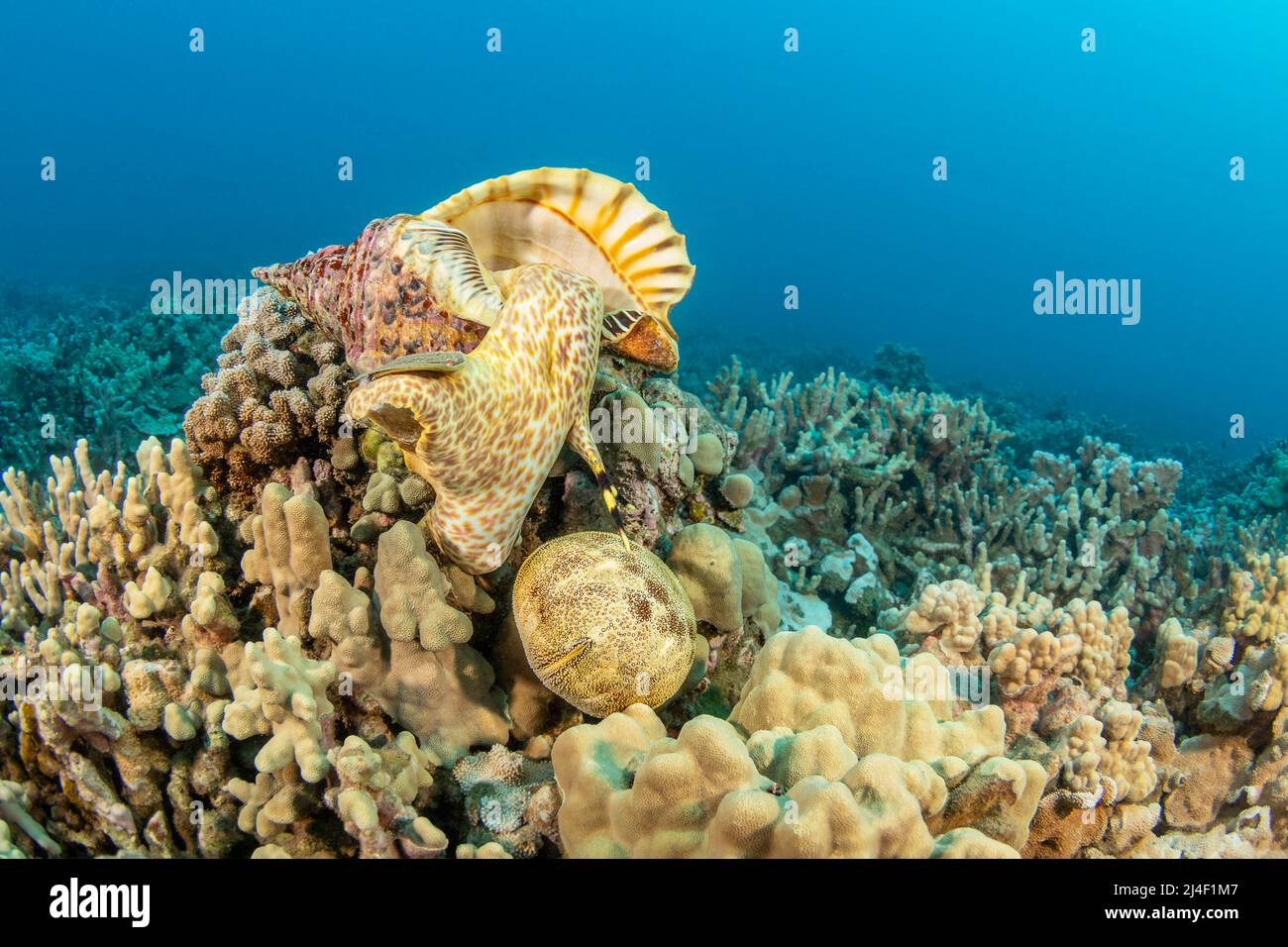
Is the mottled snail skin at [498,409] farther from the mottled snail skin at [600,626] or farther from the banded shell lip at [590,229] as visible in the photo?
the banded shell lip at [590,229]

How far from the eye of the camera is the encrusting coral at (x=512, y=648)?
6.89ft

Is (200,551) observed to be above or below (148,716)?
above

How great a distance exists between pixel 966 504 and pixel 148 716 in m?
6.01

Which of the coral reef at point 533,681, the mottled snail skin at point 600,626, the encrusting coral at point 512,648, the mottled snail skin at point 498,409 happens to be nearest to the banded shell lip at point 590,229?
the encrusting coral at point 512,648

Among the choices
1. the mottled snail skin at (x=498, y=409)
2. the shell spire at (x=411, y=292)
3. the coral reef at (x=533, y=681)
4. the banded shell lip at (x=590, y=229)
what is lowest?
the coral reef at (x=533, y=681)

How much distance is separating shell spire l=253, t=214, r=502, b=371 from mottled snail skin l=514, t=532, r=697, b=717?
3.19 feet

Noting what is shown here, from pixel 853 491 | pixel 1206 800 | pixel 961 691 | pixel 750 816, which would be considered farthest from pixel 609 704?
pixel 853 491

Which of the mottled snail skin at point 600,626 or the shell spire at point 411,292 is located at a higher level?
the shell spire at point 411,292

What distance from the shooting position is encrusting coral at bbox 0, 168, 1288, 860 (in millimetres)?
2100

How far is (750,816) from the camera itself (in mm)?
1781

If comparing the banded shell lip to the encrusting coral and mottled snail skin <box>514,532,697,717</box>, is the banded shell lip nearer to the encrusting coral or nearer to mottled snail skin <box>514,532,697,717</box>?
the encrusting coral

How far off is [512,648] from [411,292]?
1.50 m

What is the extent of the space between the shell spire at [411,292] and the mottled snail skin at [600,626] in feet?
3.19
